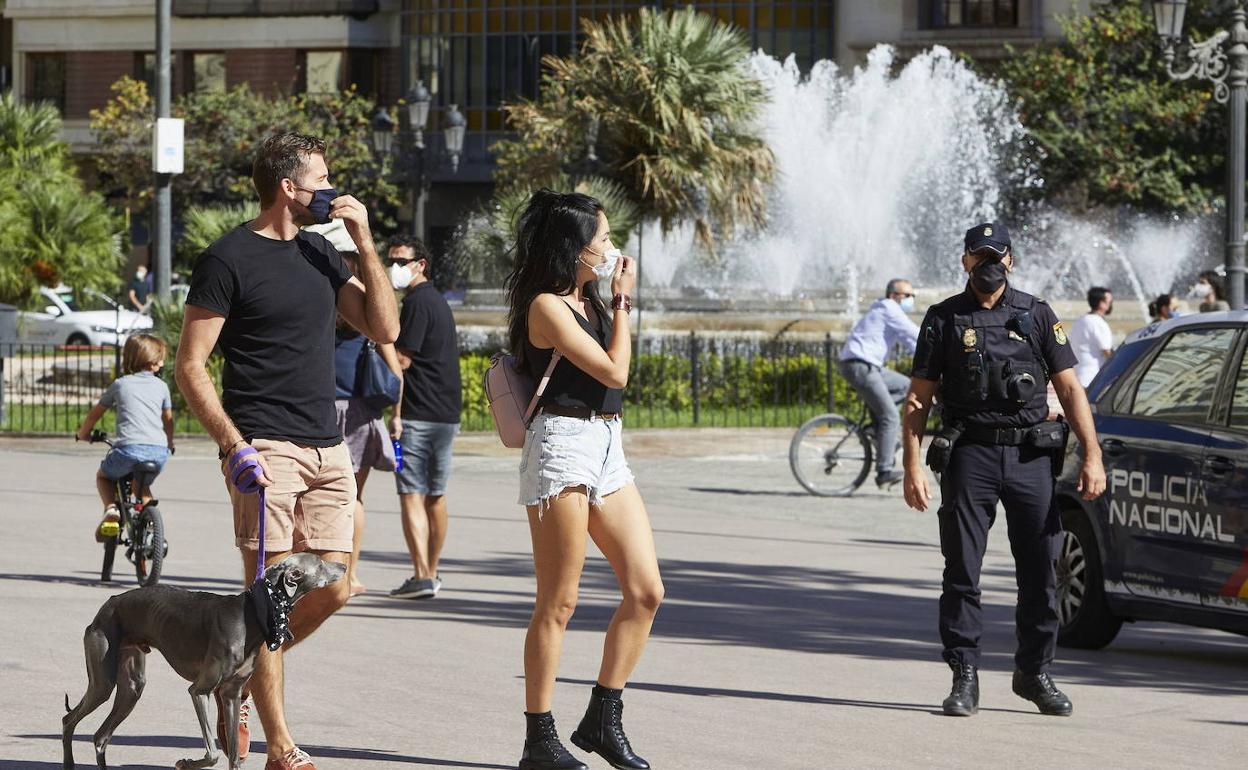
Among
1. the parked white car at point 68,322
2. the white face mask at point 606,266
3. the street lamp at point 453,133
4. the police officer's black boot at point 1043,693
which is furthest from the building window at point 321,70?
the white face mask at point 606,266

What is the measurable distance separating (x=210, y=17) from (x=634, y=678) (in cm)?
5531

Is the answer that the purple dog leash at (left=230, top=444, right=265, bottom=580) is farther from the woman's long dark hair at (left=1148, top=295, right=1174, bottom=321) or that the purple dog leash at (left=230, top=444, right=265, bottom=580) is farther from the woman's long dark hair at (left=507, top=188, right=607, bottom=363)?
the woman's long dark hair at (left=1148, top=295, right=1174, bottom=321)

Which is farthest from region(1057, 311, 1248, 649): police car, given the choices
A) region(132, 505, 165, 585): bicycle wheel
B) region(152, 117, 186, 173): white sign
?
region(152, 117, 186, 173): white sign

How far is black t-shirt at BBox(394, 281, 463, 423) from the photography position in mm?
10531

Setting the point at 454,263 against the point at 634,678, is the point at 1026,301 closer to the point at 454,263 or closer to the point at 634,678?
the point at 634,678

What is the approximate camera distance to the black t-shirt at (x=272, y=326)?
592 centimetres

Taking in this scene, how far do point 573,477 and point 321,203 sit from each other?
1.05 metres

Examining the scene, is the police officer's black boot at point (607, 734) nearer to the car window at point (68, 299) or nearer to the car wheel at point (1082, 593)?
the car wheel at point (1082, 593)

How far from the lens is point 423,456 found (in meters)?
10.6

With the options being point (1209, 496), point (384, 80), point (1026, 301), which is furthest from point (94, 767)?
point (384, 80)

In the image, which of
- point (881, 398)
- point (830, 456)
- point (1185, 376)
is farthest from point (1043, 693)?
point (830, 456)

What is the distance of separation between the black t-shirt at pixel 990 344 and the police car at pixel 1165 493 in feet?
3.73

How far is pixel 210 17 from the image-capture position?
61125mm

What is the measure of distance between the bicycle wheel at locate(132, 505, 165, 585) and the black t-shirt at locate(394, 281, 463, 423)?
1453 mm
